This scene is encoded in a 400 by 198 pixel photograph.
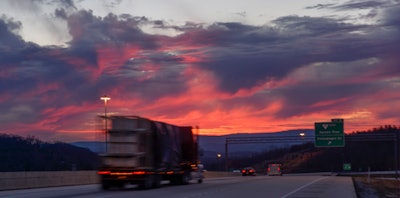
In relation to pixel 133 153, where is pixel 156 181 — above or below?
below

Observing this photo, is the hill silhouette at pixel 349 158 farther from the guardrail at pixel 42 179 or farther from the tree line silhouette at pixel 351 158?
the guardrail at pixel 42 179

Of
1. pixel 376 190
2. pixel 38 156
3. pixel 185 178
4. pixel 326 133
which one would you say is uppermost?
pixel 326 133

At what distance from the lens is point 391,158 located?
144 metres

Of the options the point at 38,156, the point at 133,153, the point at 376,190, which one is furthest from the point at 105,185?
the point at 38,156

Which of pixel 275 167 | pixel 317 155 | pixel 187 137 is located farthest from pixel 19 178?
pixel 317 155

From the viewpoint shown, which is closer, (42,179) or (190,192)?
(190,192)

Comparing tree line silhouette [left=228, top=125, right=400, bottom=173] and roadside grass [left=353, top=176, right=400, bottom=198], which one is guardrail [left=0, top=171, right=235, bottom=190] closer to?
roadside grass [left=353, top=176, right=400, bottom=198]

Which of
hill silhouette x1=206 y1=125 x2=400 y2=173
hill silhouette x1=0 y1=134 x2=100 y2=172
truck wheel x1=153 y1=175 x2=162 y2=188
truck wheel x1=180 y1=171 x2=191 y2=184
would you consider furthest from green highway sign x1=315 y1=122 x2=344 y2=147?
hill silhouette x1=206 y1=125 x2=400 y2=173

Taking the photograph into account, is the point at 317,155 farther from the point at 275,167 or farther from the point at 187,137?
the point at 187,137

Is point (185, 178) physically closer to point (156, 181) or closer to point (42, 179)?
point (156, 181)

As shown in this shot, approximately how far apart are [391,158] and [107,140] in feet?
387

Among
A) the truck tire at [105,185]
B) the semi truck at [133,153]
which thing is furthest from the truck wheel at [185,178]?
the truck tire at [105,185]

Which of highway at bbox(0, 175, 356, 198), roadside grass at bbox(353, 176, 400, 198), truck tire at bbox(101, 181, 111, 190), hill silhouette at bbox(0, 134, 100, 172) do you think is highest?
hill silhouette at bbox(0, 134, 100, 172)

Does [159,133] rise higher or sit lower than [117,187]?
higher
